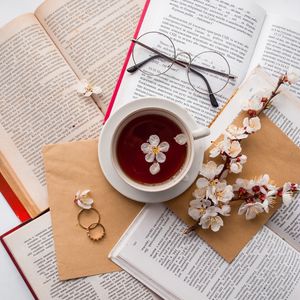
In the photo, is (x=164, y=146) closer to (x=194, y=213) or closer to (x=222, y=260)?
(x=194, y=213)

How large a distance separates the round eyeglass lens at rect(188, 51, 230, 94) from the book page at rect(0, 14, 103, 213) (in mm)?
222

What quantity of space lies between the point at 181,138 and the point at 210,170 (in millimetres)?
85

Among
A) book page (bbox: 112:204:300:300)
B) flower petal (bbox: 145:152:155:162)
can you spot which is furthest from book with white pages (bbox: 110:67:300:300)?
flower petal (bbox: 145:152:155:162)

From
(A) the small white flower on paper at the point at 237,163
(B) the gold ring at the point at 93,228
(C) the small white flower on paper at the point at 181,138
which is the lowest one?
→ (B) the gold ring at the point at 93,228

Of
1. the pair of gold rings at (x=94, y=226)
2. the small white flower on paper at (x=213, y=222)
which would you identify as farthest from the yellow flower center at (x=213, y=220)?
the pair of gold rings at (x=94, y=226)

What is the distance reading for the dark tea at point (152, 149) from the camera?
36.2 inches

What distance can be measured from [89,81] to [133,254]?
0.37 m

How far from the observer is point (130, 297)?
98 cm

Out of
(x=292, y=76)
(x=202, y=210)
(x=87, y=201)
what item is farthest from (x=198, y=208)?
(x=292, y=76)

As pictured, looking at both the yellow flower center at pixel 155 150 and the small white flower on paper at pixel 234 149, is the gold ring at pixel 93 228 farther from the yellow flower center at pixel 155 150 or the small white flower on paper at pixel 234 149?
the small white flower on paper at pixel 234 149

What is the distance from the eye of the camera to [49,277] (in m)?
0.98

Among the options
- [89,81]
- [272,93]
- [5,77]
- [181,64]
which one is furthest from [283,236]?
[5,77]

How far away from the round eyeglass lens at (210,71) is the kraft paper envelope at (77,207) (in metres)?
0.25

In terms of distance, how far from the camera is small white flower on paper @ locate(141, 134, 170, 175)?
921 mm
